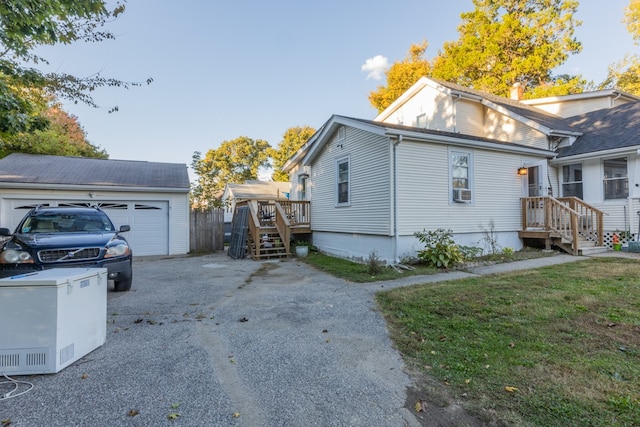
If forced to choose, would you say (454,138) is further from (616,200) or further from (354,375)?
(354,375)

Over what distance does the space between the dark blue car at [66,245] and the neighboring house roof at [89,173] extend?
18.8ft

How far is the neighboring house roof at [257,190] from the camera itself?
94.9 ft

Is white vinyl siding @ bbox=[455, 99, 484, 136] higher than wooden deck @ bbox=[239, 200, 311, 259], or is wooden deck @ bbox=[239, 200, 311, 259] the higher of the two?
white vinyl siding @ bbox=[455, 99, 484, 136]

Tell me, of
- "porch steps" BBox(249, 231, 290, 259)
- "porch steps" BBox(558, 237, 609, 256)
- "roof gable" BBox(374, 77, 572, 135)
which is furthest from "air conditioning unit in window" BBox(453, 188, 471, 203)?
"porch steps" BBox(249, 231, 290, 259)

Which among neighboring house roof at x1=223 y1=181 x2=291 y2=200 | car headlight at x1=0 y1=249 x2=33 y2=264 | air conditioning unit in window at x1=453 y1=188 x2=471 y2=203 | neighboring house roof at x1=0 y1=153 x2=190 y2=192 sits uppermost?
neighboring house roof at x1=223 y1=181 x2=291 y2=200

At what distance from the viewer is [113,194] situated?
11672 millimetres

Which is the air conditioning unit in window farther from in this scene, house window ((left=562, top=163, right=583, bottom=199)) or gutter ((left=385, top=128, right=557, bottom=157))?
house window ((left=562, top=163, right=583, bottom=199))

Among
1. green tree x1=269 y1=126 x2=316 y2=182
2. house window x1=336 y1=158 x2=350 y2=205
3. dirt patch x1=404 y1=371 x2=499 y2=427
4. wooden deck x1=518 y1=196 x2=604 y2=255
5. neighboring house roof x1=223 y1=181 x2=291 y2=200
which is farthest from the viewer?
green tree x1=269 y1=126 x2=316 y2=182

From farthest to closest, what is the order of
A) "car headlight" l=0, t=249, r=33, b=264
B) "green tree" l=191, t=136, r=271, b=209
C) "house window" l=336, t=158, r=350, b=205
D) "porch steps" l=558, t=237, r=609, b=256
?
"green tree" l=191, t=136, r=271, b=209, "house window" l=336, t=158, r=350, b=205, "porch steps" l=558, t=237, r=609, b=256, "car headlight" l=0, t=249, r=33, b=264

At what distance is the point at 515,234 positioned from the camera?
10.5 meters

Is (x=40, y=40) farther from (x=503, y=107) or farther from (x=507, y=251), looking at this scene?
(x=503, y=107)

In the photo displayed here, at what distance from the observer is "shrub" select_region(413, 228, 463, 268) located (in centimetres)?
786

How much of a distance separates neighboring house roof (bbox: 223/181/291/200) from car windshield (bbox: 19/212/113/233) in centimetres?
2152

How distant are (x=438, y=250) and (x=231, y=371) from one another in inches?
252
